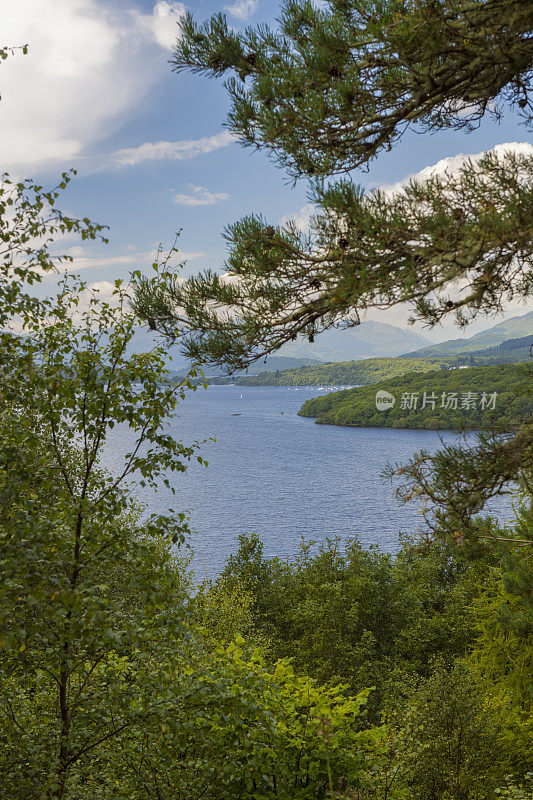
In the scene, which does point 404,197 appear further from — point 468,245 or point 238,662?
point 238,662

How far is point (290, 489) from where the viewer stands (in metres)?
64.2

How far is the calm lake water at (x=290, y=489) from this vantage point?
154 feet

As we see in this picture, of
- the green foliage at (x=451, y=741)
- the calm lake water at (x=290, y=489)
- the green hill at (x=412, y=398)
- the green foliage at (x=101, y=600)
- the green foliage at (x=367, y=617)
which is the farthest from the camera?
the green hill at (x=412, y=398)

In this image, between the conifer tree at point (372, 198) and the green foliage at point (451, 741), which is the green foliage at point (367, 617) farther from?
the conifer tree at point (372, 198)

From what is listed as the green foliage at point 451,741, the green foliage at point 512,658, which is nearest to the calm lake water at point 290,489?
the green foliage at point 512,658

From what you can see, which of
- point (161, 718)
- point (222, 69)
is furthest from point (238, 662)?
point (222, 69)

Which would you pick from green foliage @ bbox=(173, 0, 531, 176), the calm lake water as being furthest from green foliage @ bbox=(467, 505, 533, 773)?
the calm lake water

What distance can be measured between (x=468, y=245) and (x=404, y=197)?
0.81 m

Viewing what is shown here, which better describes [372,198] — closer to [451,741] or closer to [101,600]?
[101,600]

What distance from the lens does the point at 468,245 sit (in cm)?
402

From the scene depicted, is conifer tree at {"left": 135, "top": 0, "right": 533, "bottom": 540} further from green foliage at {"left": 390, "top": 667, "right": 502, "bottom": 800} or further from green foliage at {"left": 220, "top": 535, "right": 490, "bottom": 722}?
green foliage at {"left": 220, "top": 535, "right": 490, "bottom": 722}

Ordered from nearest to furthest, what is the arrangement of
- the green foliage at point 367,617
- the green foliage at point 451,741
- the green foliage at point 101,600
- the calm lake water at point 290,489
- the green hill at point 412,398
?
the green foliage at point 101,600 → the green foliage at point 451,741 → the green foliage at point 367,617 → the calm lake water at point 290,489 → the green hill at point 412,398

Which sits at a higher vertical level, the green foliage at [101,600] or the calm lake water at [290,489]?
the green foliage at [101,600]

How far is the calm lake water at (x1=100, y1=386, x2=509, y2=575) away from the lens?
154ft
